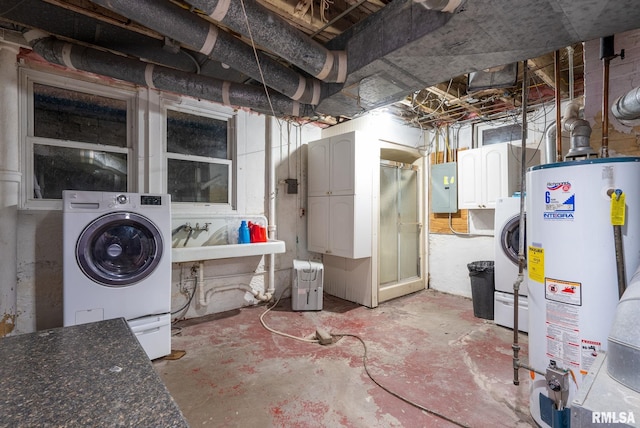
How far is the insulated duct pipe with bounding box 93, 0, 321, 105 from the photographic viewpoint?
168 cm

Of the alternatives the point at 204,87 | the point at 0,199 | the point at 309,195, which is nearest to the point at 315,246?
the point at 309,195

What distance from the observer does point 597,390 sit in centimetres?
90

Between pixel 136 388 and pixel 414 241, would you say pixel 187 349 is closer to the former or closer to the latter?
pixel 136 388

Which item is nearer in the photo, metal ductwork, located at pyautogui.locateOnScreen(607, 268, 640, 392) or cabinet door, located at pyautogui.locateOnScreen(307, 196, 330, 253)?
metal ductwork, located at pyautogui.locateOnScreen(607, 268, 640, 392)

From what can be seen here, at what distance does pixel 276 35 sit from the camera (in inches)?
74.2

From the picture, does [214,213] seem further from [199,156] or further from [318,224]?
[318,224]

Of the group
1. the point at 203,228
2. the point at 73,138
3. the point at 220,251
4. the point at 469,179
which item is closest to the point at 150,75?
the point at 73,138

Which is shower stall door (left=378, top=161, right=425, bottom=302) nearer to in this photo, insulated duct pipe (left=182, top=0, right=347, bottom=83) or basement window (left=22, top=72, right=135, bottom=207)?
insulated duct pipe (left=182, top=0, right=347, bottom=83)

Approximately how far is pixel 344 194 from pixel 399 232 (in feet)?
4.12

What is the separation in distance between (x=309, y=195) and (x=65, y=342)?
3377 millimetres

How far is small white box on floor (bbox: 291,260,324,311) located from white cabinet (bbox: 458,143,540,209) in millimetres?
2178

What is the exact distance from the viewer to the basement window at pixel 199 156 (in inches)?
129

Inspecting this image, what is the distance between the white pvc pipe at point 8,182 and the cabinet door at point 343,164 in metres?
2.95

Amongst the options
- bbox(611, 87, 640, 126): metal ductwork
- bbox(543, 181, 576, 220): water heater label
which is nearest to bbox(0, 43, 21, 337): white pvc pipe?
bbox(543, 181, 576, 220): water heater label
